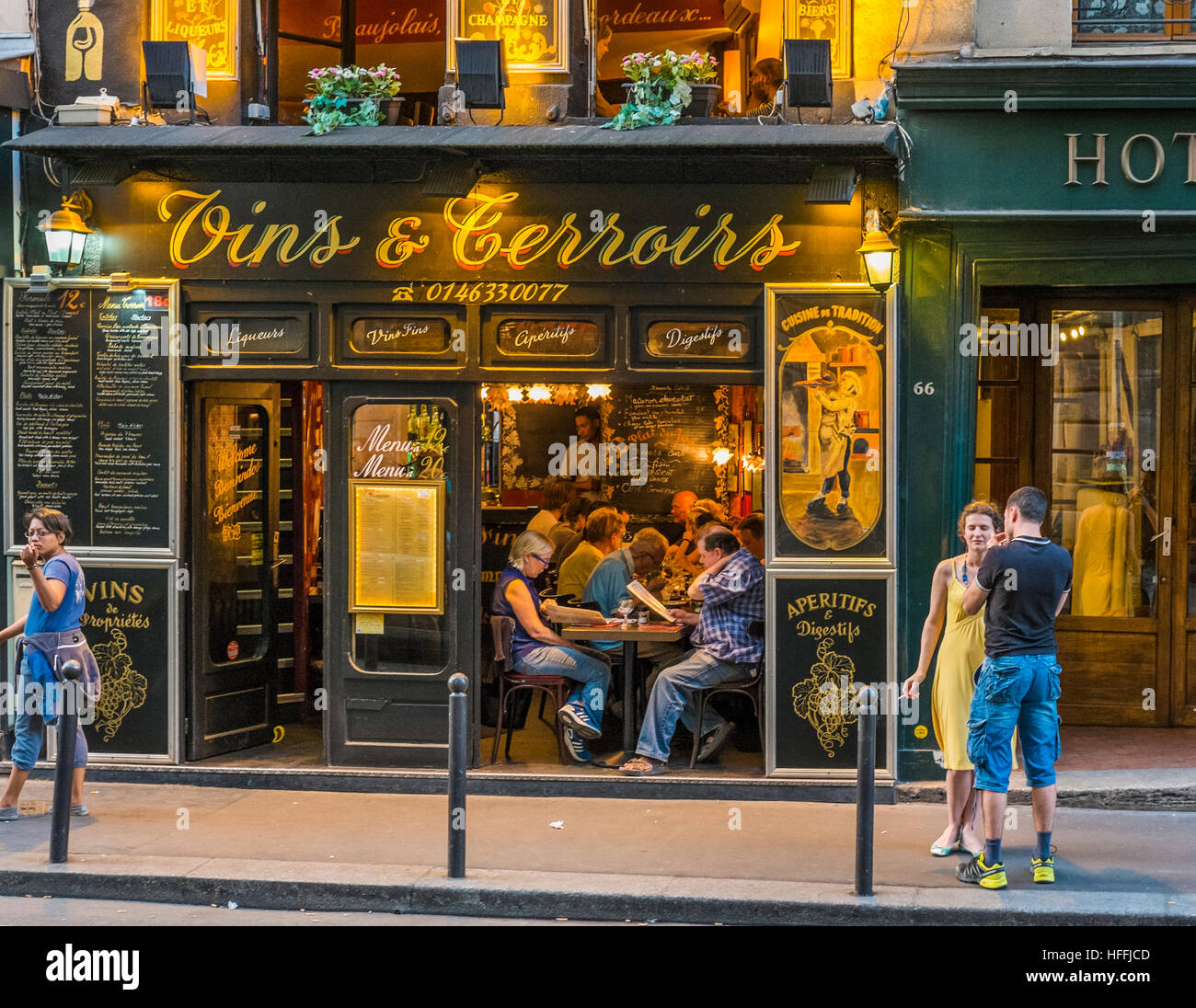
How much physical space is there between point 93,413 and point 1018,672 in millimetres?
6177

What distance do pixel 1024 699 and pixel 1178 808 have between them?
2.40m

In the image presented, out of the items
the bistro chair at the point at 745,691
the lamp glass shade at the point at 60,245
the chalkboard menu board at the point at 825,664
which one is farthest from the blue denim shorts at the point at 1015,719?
the lamp glass shade at the point at 60,245

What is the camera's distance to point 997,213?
8.99m

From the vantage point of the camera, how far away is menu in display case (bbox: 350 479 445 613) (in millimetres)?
9469

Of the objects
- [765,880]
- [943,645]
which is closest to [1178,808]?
[943,645]

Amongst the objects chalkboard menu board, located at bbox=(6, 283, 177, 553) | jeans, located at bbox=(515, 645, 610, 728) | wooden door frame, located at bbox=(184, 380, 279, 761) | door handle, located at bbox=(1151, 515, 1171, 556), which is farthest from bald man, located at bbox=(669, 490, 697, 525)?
chalkboard menu board, located at bbox=(6, 283, 177, 553)

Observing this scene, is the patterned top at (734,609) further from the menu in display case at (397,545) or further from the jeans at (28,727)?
the jeans at (28,727)

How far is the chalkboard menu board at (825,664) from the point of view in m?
9.13

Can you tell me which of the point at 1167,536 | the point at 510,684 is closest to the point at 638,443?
the point at 510,684

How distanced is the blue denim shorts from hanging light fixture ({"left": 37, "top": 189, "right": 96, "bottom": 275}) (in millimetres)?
6272

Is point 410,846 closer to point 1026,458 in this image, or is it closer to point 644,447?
point 1026,458

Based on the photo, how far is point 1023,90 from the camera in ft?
29.3

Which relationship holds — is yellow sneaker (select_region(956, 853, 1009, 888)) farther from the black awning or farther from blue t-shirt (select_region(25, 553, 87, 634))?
blue t-shirt (select_region(25, 553, 87, 634))

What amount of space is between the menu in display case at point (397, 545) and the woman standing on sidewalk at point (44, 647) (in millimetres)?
1799
